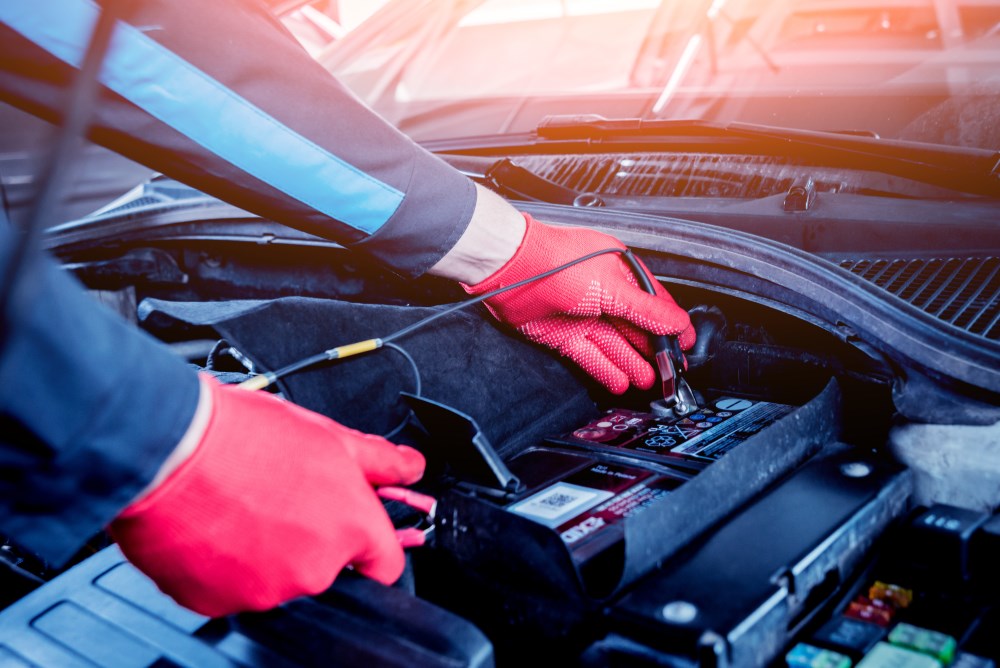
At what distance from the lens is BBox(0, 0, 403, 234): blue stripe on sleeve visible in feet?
2.61

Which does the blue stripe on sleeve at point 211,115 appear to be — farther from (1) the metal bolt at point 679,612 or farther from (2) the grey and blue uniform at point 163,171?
(1) the metal bolt at point 679,612

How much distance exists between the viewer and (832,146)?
110cm

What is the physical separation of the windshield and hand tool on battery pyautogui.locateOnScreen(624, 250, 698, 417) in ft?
1.43

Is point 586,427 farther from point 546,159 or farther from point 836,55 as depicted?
point 836,55

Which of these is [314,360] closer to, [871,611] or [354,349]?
[354,349]

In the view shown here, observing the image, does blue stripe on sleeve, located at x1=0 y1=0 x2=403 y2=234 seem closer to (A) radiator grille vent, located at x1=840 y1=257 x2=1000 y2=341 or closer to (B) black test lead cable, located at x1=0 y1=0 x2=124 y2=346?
(B) black test lead cable, located at x1=0 y1=0 x2=124 y2=346

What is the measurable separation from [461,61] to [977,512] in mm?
1405

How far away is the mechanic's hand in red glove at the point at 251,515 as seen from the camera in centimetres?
60

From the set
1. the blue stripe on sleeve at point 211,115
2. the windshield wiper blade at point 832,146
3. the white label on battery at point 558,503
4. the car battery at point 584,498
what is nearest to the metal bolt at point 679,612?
the car battery at point 584,498

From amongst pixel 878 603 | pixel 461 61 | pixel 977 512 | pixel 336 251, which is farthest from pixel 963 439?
pixel 461 61

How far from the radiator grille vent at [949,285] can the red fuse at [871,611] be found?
311 millimetres

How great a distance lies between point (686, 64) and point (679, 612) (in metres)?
1.11

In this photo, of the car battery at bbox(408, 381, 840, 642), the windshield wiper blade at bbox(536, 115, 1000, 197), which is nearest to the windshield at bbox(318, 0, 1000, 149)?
the windshield wiper blade at bbox(536, 115, 1000, 197)

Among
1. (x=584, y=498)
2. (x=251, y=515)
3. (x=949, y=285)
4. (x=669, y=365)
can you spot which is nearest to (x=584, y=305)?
(x=669, y=365)
